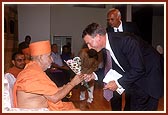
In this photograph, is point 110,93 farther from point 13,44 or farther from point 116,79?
point 13,44

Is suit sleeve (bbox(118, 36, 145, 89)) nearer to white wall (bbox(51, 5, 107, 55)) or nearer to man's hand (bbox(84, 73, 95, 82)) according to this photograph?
man's hand (bbox(84, 73, 95, 82))

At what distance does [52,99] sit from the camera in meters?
2.17

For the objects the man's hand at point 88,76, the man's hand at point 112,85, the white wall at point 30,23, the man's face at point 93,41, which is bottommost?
the man's hand at point 112,85

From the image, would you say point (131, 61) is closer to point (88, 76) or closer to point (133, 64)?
point (133, 64)

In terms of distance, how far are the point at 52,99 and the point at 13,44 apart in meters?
5.53

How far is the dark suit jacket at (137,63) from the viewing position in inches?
87.4

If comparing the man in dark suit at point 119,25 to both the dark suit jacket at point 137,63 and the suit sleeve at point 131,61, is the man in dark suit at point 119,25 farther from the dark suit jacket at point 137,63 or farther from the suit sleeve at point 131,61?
the suit sleeve at point 131,61

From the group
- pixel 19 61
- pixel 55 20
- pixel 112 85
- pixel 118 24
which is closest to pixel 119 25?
pixel 118 24

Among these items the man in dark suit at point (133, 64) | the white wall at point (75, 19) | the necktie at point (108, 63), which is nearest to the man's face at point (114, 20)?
the necktie at point (108, 63)

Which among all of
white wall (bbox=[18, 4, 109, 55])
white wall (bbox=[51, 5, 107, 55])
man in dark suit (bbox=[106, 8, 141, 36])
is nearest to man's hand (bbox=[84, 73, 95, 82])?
man in dark suit (bbox=[106, 8, 141, 36])

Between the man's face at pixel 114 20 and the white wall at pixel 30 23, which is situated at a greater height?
the white wall at pixel 30 23

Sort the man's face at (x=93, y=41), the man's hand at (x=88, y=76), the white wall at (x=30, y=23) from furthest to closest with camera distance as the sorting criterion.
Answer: the white wall at (x=30, y=23) → the man's hand at (x=88, y=76) → the man's face at (x=93, y=41)

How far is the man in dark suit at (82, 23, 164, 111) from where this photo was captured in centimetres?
221

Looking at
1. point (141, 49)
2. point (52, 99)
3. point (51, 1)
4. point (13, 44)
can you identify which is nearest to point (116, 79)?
point (141, 49)
